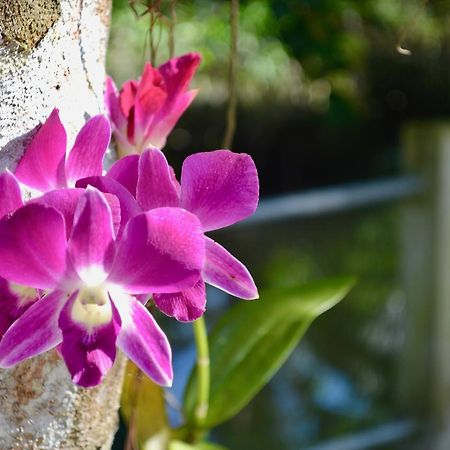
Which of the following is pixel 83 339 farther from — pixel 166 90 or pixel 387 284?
pixel 387 284

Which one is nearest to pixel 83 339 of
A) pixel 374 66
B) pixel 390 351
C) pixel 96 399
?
pixel 96 399

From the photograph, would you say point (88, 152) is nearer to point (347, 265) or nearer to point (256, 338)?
point (256, 338)

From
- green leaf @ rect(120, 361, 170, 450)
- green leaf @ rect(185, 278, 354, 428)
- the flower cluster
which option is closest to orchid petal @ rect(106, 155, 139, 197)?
the flower cluster

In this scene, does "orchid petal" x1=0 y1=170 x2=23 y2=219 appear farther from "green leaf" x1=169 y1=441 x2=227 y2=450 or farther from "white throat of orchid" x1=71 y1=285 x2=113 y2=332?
"green leaf" x1=169 y1=441 x2=227 y2=450

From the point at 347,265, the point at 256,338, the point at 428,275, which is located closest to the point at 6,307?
the point at 256,338

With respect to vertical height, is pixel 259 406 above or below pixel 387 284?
below

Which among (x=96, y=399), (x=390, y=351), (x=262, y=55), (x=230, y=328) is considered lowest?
(x=390, y=351)
